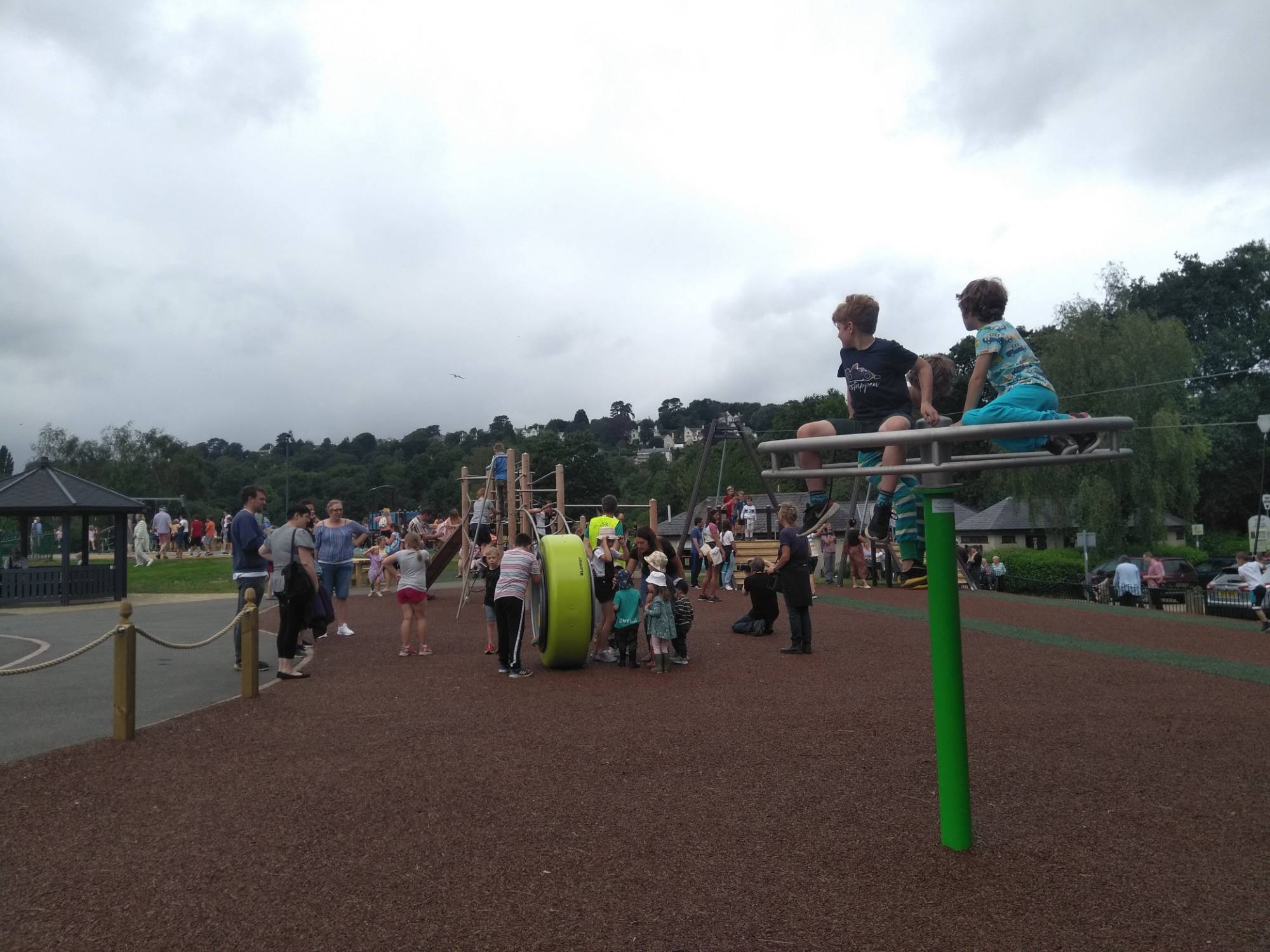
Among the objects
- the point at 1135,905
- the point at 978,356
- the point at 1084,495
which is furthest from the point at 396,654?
the point at 1084,495

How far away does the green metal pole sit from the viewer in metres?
5.32

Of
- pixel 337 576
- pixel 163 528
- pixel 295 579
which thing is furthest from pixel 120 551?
pixel 295 579

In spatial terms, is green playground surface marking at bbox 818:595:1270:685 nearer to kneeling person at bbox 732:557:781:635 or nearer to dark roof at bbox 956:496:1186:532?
kneeling person at bbox 732:557:781:635

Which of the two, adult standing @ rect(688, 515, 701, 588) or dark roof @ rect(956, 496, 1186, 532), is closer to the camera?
adult standing @ rect(688, 515, 701, 588)

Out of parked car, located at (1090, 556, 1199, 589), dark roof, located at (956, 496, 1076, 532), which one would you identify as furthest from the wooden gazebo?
dark roof, located at (956, 496, 1076, 532)

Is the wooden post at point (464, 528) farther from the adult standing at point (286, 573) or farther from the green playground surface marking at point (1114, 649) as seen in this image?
the adult standing at point (286, 573)

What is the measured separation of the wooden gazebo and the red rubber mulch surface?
15.9 metres

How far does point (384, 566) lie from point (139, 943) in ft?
78.9

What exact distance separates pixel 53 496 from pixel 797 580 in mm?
19443

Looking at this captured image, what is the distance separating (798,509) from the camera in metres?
15.4

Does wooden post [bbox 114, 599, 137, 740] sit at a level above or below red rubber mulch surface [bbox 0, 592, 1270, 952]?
above

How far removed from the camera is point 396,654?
15.0 meters

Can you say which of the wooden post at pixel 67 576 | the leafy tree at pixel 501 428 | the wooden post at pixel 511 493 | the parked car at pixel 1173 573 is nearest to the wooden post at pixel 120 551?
the wooden post at pixel 67 576

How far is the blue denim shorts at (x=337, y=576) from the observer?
15281mm
